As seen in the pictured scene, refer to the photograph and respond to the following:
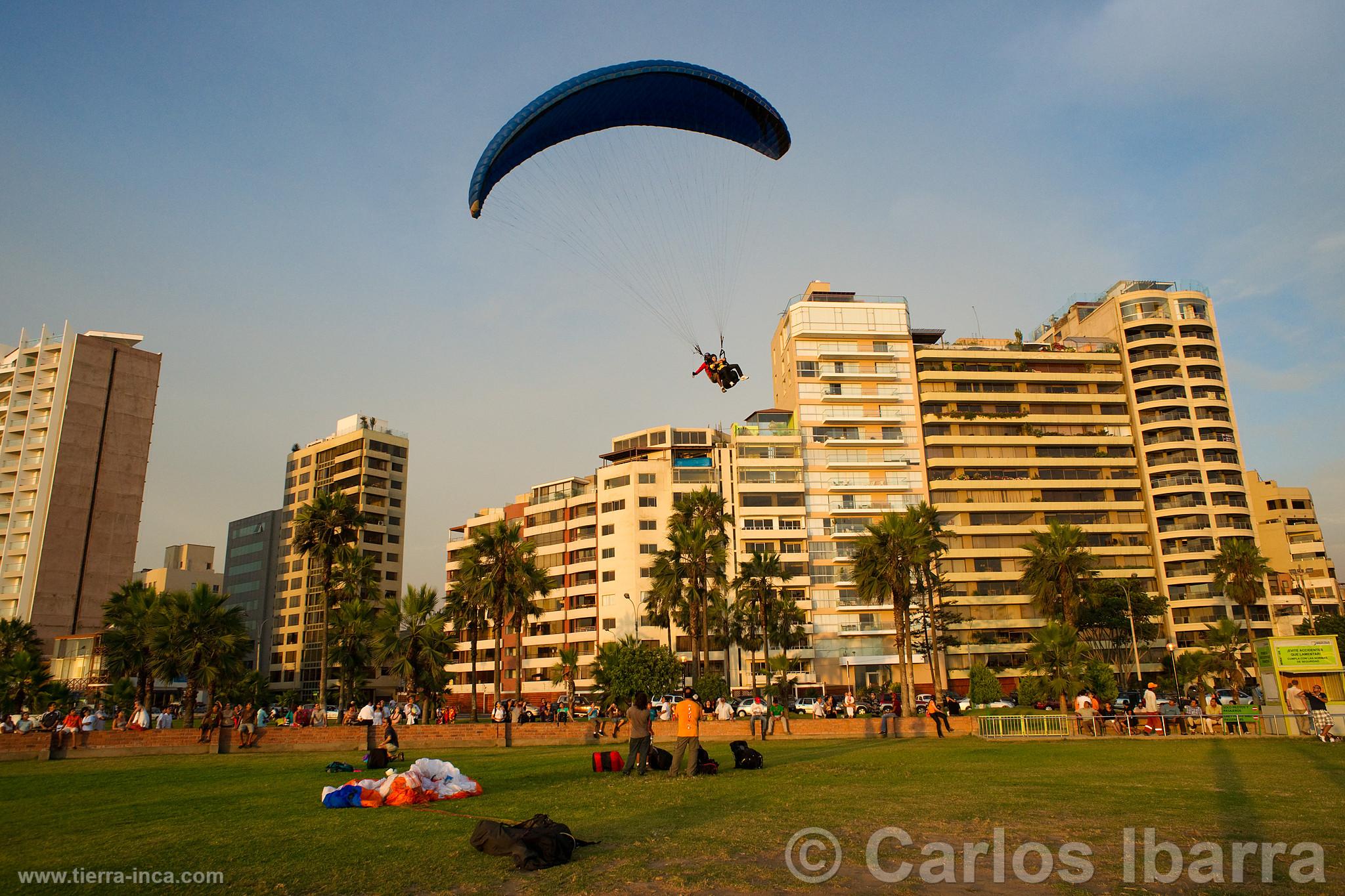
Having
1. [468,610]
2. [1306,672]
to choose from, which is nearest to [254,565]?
[468,610]

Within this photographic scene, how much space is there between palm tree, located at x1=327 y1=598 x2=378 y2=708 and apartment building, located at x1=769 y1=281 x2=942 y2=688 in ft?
119

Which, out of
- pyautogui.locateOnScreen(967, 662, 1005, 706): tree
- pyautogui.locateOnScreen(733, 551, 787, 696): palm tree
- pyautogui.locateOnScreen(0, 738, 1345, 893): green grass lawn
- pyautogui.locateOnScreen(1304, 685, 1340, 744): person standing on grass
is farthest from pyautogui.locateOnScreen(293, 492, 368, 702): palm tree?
pyautogui.locateOnScreen(1304, 685, 1340, 744): person standing on grass

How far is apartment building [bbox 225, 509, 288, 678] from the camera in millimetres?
116125

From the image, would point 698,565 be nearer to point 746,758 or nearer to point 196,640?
point 196,640

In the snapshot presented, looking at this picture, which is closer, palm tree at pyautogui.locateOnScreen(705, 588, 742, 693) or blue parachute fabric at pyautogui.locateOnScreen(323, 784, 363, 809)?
blue parachute fabric at pyautogui.locateOnScreen(323, 784, 363, 809)

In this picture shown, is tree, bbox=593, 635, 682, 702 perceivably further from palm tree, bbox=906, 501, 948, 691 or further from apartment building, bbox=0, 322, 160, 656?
apartment building, bbox=0, 322, 160, 656

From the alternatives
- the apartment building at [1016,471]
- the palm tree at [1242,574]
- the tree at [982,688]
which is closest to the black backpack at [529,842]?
the tree at [982,688]

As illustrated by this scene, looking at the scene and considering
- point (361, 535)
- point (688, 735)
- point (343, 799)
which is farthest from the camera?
point (361, 535)

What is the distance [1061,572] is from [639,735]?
5268 centimetres

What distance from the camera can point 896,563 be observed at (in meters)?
44.7

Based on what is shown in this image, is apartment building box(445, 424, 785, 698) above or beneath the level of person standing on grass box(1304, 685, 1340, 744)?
above

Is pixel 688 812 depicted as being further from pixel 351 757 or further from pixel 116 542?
pixel 116 542

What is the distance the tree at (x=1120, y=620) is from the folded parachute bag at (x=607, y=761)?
63387mm

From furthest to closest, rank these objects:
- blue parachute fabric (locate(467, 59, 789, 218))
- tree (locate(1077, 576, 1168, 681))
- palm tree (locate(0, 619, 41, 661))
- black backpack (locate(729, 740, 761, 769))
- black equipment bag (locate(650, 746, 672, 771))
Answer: tree (locate(1077, 576, 1168, 681)) → palm tree (locate(0, 619, 41, 661)) → blue parachute fabric (locate(467, 59, 789, 218)) → black backpack (locate(729, 740, 761, 769)) → black equipment bag (locate(650, 746, 672, 771))
